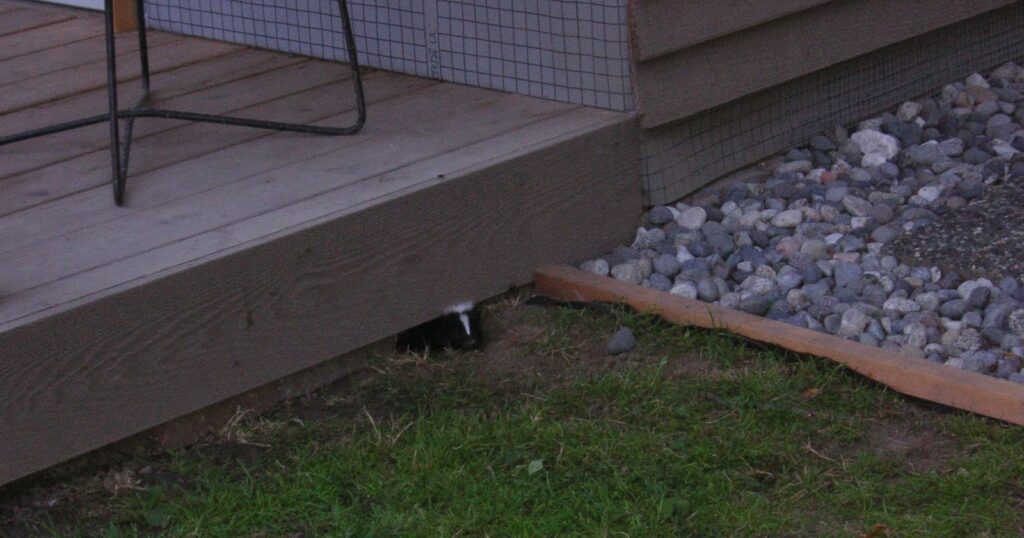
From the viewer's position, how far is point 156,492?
2.11 meters

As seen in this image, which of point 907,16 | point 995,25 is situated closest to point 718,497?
point 907,16

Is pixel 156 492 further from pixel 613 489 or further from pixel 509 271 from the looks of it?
pixel 509 271

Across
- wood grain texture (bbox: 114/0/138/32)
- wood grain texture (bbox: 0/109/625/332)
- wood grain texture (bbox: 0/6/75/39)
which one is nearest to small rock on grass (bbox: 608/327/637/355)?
wood grain texture (bbox: 0/109/625/332)

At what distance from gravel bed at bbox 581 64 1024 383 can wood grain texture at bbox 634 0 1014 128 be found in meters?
0.22

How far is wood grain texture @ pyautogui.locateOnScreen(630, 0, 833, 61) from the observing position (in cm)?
287

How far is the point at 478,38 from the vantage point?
3131mm

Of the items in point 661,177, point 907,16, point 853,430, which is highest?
point 907,16

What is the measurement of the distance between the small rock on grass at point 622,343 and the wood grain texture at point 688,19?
2.23ft

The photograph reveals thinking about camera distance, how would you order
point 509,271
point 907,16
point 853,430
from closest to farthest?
point 853,430 → point 509,271 → point 907,16

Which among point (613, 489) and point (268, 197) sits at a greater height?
point (268, 197)

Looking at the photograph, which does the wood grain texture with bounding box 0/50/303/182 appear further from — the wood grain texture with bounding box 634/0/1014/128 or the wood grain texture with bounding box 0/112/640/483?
the wood grain texture with bounding box 634/0/1014/128

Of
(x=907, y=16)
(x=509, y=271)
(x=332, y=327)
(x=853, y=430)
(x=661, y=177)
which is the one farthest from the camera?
(x=907, y=16)

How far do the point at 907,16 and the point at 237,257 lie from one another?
2.06m

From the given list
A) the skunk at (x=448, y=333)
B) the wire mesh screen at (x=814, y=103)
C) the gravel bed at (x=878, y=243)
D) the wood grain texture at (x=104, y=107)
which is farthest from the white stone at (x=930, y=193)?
the wood grain texture at (x=104, y=107)
